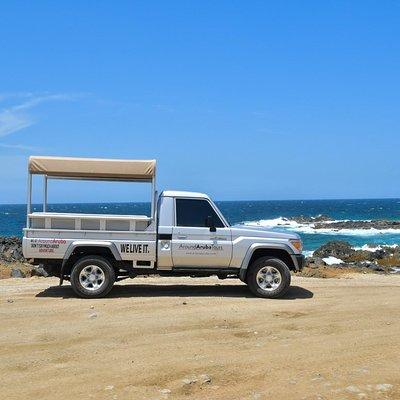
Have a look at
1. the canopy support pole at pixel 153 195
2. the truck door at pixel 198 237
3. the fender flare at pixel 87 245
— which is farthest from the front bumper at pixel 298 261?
the fender flare at pixel 87 245

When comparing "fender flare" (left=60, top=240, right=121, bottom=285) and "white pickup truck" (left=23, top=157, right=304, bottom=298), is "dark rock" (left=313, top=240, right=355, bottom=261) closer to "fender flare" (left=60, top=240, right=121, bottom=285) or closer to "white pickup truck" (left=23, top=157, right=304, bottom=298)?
"white pickup truck" (left=23, top=157, right=304, bottom=298)

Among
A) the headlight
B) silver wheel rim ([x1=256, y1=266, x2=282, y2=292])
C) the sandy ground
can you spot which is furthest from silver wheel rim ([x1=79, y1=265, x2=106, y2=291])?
the headlight

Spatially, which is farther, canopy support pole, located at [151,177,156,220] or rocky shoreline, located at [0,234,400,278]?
rocky shoreline, located at [0,234,400,278]

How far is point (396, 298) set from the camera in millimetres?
11539

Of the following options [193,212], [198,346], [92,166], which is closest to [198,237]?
[193,212]

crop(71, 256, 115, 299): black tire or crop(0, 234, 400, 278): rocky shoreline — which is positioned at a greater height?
crop(71, 256, 115, 299): black tire

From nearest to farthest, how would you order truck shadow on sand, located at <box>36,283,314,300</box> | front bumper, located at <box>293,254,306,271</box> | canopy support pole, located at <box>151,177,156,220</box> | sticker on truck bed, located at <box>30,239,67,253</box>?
sticker on truck bed, located at <box>30,239,67,253</box>
canopy support pole, located at <box>151,177,156,220</box>
front bumper, located at <box>293,254,306,271</box>
truck shadow on sand, located at <box>36,283,314,300</box>

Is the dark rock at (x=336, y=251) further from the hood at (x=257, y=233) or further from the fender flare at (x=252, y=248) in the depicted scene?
the fender flare at (x=252, y=248)

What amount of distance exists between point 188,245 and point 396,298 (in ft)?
14.2

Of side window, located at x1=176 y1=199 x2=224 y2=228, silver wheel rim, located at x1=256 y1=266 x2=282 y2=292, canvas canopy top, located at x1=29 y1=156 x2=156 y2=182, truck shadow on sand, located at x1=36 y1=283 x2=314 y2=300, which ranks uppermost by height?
canvas canopy top, located at x1=29 y1=156 x2=156 y2=182

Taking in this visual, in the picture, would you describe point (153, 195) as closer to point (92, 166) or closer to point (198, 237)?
point (198, 237)

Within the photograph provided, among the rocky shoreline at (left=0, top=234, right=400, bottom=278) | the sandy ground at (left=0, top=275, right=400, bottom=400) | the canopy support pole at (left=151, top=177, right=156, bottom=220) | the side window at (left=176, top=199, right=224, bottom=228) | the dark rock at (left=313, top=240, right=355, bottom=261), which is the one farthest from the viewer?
the dark rock at (left=313, top=240, right=355, bottom=261)

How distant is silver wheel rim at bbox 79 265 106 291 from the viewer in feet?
36.0

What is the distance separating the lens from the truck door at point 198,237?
11.1 m
